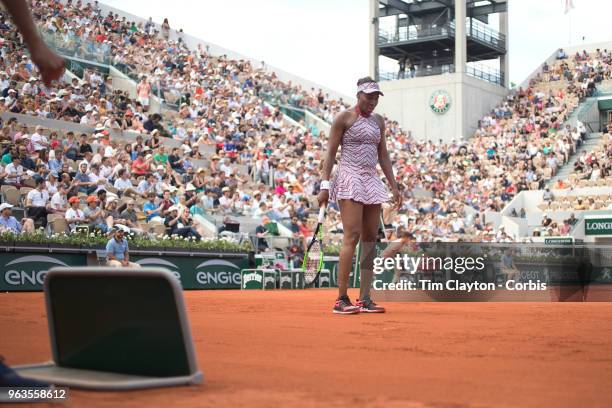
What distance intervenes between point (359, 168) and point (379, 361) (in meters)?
4.00

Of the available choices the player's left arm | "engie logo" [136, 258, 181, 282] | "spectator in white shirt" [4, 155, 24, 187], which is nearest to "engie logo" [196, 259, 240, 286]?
"engie logo" [136, 258, 181, 282]

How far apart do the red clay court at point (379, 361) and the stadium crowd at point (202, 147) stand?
10.4 meters

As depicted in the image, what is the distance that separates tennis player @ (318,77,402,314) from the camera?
26.6 ft

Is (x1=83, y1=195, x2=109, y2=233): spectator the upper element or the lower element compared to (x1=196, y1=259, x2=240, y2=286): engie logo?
upper

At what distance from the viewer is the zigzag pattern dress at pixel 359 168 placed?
8125 mm

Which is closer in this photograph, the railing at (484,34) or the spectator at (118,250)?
the spectator at (118,250)

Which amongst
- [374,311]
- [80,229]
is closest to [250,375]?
[374,311]

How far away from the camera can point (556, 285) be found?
12.2 meters

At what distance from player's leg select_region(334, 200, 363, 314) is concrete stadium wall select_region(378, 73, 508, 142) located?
113 ft

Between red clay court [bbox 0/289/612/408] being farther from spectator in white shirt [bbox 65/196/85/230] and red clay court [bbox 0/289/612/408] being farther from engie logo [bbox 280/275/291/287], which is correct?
engie logo [bbox 280/275/291/287]

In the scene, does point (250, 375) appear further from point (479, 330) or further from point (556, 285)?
point (556, 285)

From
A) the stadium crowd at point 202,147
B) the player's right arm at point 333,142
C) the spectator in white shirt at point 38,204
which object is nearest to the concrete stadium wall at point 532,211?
the stadium crowd at point 202,147

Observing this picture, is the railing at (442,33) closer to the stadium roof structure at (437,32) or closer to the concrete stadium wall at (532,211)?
the stadium roof structure at (437,32)

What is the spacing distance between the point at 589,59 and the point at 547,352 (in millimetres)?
39618
